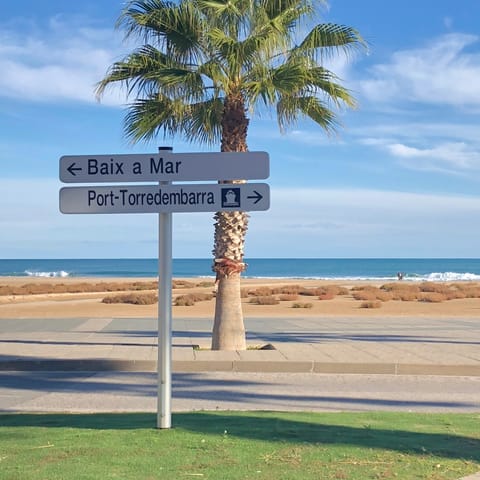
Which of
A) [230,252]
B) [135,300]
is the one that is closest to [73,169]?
[230,252]

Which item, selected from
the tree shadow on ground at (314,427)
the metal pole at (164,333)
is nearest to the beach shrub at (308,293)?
the tree shadow on ground at (314,427)

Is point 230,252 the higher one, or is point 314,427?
point 230,252

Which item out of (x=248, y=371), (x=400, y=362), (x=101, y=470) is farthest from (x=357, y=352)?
(x=101, y=470)

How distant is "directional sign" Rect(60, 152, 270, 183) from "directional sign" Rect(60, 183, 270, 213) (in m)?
0.08

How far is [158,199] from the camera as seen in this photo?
743 centimetres

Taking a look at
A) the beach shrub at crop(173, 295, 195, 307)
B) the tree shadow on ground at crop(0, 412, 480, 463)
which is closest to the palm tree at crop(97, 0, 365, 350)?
the tree shadow on ground at crop(0, 412, 480, 463)

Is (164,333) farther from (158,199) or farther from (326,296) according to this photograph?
(326,296)

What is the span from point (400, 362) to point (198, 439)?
8047mm

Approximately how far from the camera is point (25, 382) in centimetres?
1311

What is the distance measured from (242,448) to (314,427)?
1.29 m

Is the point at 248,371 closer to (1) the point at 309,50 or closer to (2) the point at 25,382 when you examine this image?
(2) the point at 25,382

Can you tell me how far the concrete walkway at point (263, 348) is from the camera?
14.2 m

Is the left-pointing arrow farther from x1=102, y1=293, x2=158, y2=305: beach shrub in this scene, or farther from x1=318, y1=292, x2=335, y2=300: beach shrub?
x1=318, y1=292, x2=335, y2=300: beach shrub

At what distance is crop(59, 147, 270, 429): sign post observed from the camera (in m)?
7.37
